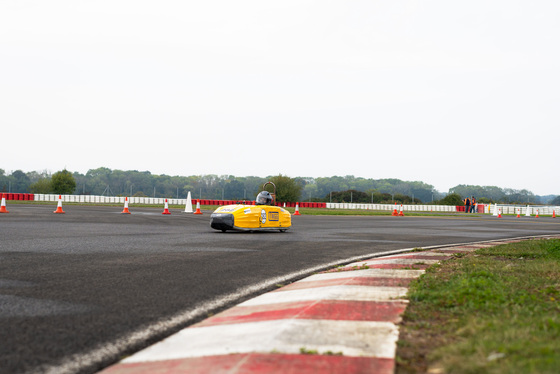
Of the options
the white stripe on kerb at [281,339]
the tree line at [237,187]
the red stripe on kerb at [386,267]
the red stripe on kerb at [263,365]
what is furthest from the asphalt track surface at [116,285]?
the tree line at [237,187]

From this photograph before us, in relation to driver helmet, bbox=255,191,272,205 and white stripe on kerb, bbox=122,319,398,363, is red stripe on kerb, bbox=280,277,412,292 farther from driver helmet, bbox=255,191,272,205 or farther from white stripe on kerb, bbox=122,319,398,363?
driver helmet, bbox=255,191,272,205

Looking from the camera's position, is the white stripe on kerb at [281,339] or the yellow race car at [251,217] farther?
the yellow race car at [251,217]

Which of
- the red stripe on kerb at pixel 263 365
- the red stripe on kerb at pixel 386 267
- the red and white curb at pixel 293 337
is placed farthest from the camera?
the red stripe on kerb at pixel 386 267

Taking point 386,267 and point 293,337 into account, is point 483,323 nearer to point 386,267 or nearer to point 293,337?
point 293,337

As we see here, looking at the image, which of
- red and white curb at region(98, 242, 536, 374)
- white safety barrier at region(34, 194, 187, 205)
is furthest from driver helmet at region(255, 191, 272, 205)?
white safety barrier at region(34, 194, 187, 205)

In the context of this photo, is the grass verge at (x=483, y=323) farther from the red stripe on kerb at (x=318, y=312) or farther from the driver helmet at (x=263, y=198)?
the driver helmet at (x=263, y=198)

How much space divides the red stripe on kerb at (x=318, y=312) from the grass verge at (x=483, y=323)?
0.59 feet

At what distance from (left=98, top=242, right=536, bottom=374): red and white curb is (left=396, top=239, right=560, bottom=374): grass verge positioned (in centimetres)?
18

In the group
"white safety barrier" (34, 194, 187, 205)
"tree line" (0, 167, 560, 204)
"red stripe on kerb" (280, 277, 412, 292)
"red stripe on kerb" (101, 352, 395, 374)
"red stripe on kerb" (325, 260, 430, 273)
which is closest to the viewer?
"red stripe on kerb" (101, 352, 395, 374)

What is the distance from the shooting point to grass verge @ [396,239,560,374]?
9.48 ft

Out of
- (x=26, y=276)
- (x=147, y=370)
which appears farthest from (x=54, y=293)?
(x=147, y=370)

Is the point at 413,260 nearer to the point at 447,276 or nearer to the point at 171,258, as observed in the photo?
the point at 447,276

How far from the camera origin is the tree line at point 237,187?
7344 cm

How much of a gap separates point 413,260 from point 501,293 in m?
3.40
